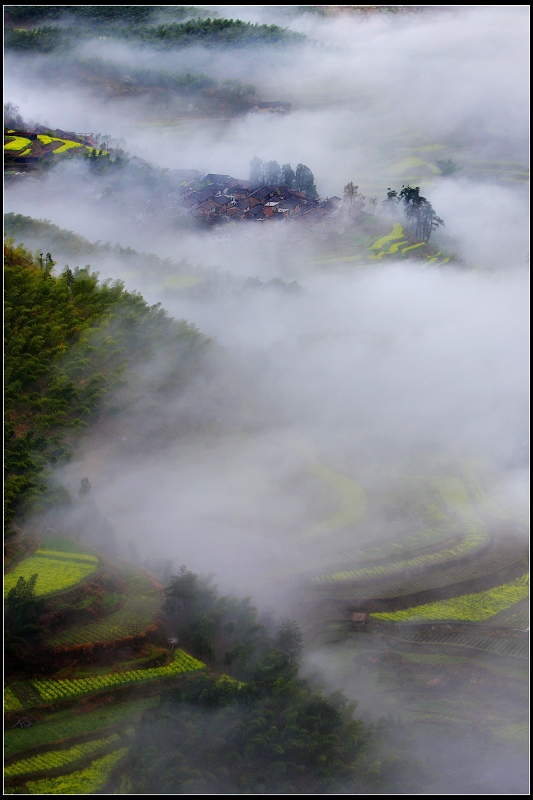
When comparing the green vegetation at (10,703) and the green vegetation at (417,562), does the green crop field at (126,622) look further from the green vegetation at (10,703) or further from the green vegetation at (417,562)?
the green vegetation at (417,562)

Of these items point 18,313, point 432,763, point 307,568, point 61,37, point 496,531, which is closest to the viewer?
point 432,763

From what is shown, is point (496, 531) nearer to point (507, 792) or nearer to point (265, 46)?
point (507, 792)

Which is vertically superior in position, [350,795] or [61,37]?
[61,37]

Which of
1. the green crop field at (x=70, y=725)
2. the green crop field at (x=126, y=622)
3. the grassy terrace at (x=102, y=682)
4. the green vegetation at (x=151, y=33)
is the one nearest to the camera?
the green crop field at (x=70, y=725)

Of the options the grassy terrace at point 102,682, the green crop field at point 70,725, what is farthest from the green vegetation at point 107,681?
the green crop field at point 70,725

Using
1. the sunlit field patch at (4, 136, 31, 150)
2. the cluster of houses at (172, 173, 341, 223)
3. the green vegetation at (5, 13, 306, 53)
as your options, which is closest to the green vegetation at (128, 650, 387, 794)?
the cluster of houses at (172, 173, 341, 223)

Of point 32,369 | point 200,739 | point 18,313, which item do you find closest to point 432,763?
point 200,739
